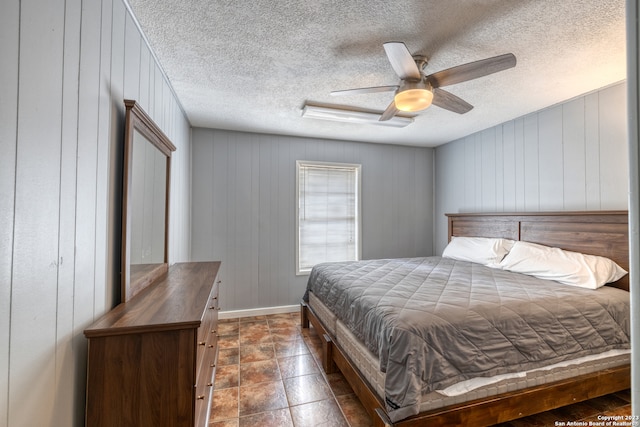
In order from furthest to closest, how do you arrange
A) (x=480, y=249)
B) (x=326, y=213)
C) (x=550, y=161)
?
(x=326, y=213), (x=480, y=249), (x=550, y=161)

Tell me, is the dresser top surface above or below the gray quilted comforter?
above

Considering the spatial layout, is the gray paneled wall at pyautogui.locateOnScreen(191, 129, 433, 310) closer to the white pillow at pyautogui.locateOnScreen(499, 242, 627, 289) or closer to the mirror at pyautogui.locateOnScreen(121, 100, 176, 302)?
the mirror at pyautogui.locateOnScreen(121, 100, 176, 302)

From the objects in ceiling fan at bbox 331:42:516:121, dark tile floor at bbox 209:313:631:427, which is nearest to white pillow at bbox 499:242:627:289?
dark tile floor at bbox 209:313:631:427

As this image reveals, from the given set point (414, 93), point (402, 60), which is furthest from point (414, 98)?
point (402, 60)

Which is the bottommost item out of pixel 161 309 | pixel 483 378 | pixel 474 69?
pixel 483 378

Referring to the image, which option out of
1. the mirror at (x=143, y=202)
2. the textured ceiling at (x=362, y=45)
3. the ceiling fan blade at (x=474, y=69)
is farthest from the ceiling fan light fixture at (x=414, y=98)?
the mirror at (x=143, y=202)

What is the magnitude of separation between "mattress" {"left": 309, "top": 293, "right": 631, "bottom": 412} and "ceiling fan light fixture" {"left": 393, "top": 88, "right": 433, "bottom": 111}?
1.72 metres

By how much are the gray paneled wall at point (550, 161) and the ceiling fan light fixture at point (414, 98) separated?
6.19 ft

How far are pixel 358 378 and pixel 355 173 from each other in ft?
9.88

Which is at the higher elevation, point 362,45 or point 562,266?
point 362,45

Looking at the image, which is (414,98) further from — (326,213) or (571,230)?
(326,213)

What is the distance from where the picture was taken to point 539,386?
173 cm

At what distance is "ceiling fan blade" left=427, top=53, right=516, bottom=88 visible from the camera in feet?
5.34

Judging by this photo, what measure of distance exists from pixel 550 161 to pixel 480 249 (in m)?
1.18
